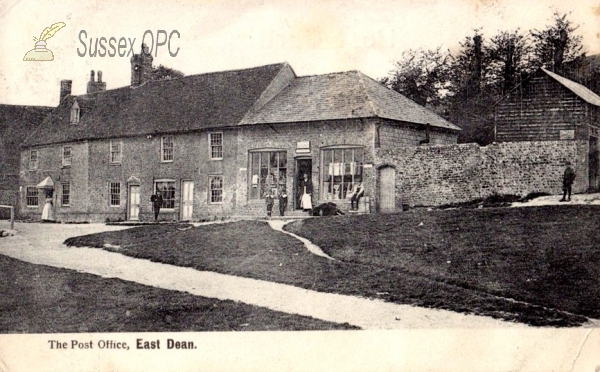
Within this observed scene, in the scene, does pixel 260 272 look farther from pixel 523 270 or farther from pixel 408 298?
pixel 523 270

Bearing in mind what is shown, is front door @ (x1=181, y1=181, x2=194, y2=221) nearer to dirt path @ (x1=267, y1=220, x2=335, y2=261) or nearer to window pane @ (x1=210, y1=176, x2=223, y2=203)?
window pane @ (x1=210, y1=176, x2=223, y2=203)

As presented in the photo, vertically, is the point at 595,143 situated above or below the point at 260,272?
above

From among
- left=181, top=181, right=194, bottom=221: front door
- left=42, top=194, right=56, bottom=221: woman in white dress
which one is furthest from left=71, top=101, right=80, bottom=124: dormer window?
left=181, top=181, right=194, bottom=221: front door

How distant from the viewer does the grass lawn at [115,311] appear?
8.85 m

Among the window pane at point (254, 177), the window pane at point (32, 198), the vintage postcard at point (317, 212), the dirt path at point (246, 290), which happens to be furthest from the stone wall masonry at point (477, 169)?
the window pane at point (32, 198)

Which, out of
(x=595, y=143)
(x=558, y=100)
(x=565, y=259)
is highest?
(x=558, y=100)

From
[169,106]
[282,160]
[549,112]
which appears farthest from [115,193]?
[549,112]

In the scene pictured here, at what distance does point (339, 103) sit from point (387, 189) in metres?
2.87

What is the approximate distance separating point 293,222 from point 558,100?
856cm

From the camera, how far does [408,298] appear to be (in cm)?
904

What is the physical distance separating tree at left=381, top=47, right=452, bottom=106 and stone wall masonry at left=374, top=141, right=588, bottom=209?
6.44 ft

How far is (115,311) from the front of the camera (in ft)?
30.6

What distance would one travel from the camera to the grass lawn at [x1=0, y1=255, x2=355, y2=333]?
8852 millimetres

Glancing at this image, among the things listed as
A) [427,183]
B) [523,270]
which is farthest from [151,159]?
[523,270]
